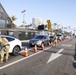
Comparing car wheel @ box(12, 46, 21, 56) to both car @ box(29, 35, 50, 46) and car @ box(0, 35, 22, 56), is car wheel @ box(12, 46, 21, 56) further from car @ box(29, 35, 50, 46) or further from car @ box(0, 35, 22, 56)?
car @ box(29, 35, 50, 46)

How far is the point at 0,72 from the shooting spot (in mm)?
7969

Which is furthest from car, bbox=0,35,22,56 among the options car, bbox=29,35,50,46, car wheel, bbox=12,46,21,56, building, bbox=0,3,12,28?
building, bbox=0,3,12,28

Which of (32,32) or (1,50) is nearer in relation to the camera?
(1,50)

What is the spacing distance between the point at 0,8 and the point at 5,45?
106ft

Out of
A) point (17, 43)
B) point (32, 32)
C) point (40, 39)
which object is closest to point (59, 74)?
point (17, 43)

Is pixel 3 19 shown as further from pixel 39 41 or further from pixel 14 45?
pixel 14 45

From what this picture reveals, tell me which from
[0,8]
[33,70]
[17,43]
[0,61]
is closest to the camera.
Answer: [33,70]

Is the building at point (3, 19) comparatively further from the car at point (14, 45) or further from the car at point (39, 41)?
the car at point (14, 45)

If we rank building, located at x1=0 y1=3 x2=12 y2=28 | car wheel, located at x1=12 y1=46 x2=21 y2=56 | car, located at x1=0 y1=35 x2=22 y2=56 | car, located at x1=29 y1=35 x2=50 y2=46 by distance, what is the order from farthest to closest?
1. building, located at x1=0 y1=3 x2=12 y2=28
2. car, located at x1=29 y1=35 x2=50 y2=46
3. car wheel, located at x1=12 y1=46 x2=21 y2=56
4. car, located at x1=0 y1=35 x2=22 y2=56

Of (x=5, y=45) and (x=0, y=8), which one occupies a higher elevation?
(x=0, y=8)

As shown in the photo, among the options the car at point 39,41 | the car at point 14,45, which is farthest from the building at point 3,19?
the car at point 14,45

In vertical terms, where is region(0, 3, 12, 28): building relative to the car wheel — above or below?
above

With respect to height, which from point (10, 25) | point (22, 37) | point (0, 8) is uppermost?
point (0, 8)

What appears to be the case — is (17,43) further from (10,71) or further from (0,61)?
(10,71)
